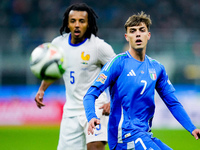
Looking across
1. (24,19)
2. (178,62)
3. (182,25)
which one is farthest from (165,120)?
(24,19)

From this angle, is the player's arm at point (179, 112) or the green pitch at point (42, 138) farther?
the green pitch at point (42, 138)

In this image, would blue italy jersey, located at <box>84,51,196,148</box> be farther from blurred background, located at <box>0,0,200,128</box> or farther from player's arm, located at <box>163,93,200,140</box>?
blurred background, located at <box>0,0,200,128</box>

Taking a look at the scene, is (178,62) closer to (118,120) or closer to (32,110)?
(32,110)

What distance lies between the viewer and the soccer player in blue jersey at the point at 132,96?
13.9 feet

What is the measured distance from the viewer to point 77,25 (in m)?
5.43

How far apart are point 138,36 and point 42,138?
7.75 m

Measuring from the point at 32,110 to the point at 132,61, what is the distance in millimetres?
9796

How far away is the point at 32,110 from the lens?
1381 cm

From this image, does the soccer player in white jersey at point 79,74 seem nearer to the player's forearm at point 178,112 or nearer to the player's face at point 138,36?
the player's face at point 138,36

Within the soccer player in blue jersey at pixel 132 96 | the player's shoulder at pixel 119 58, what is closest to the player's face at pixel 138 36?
the soccer player in blue jersey at pixel 132 96

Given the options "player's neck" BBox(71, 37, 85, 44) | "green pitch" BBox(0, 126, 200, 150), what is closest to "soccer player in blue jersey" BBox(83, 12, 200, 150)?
"player's neck" BBox(71, 37, 85, 44)

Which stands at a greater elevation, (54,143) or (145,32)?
(145,32)

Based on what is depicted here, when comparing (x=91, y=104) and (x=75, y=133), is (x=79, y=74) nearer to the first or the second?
(x=75, y=133)

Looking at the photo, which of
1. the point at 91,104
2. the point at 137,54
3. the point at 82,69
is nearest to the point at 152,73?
the point at 137,54
